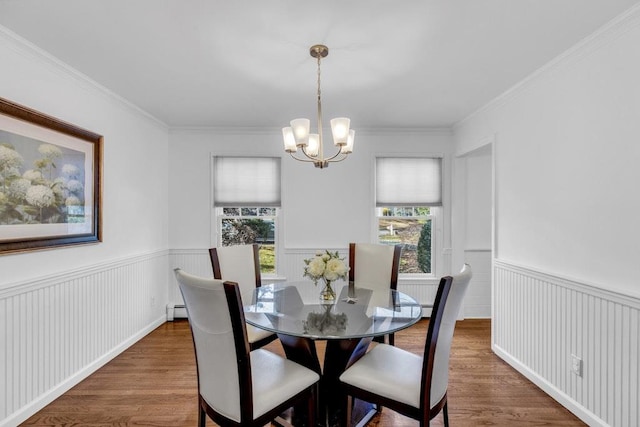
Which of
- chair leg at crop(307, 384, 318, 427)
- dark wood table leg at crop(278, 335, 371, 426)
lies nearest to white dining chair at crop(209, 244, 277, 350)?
dark wood table leg at crop(278, 335, 371, 426)

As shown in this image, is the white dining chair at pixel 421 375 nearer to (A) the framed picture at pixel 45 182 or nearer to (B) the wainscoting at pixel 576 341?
(B) the wainscoting at pixel 576 341

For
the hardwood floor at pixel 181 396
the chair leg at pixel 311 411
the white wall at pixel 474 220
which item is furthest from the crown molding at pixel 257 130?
the chair leg at pixel 311 411

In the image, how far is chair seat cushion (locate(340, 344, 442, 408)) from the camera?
1.61m

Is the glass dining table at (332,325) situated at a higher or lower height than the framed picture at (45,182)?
lower

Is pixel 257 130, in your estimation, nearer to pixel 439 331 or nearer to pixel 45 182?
pixel 45 182

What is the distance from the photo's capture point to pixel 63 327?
2.43 meters

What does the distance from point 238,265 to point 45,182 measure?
4.82ft

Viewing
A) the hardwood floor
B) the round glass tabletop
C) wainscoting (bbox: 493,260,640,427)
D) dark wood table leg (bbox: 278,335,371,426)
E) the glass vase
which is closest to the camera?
the round glass tabletop

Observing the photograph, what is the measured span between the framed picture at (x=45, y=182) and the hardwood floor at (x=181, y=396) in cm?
114

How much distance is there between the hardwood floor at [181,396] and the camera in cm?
213

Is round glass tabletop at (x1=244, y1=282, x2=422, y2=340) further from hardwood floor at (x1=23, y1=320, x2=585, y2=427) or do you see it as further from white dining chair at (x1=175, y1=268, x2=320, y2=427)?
hardwood floor at (x1=23, y1=320, x2=585, y2=427)

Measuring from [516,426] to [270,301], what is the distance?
5.80ft

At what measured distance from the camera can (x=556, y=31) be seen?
76.7 inches

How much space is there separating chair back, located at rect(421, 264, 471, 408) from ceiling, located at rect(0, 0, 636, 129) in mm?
1420
